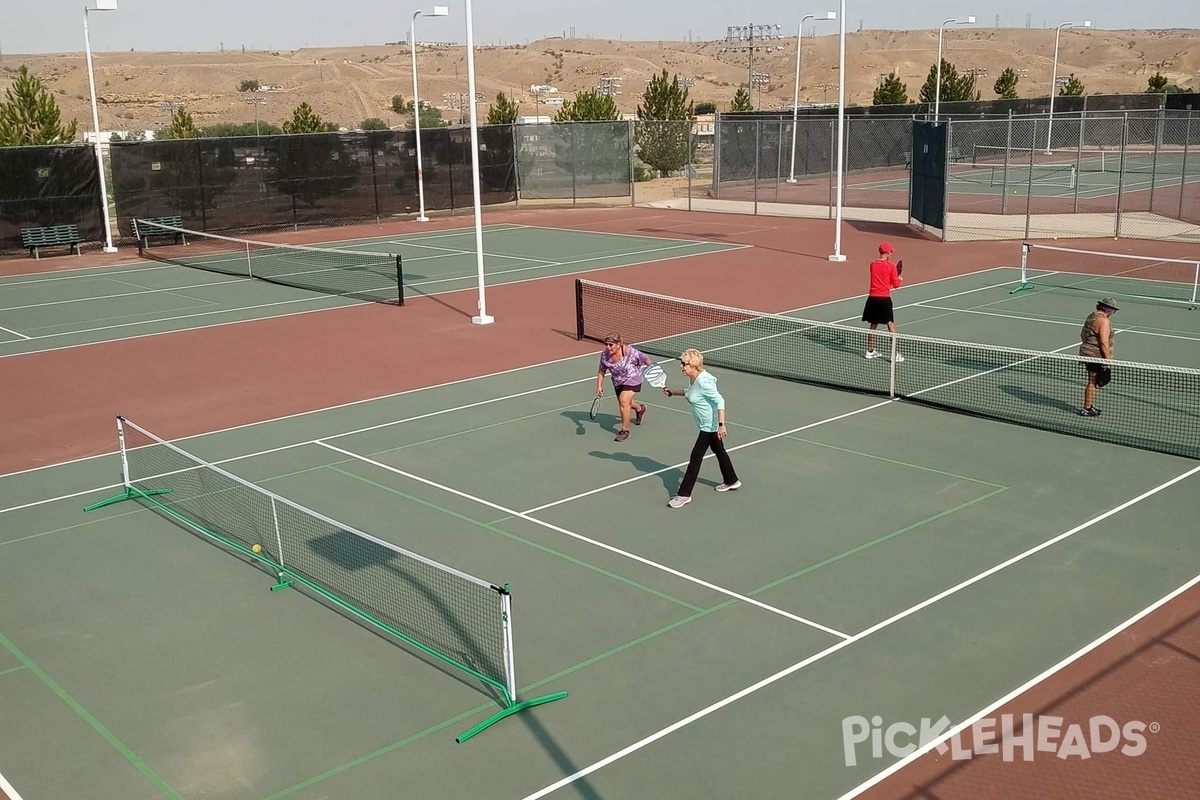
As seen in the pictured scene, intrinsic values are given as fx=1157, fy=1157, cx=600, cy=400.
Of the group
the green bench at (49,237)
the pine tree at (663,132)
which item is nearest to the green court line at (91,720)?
the green bench at (49,237)

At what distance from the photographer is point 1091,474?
13055 millimetres

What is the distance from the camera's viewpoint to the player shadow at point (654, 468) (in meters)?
13.3

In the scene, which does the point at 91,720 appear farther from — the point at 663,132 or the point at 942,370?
the point at 663,132

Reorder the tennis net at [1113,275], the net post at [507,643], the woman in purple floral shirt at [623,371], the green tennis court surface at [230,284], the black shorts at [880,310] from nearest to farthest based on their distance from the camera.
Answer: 1. the net post at [507,643]
2. the woman in purple floral shirt at [623,371]
3. the black shorts at [880,310]
4. the tennis net at [1113,275]
5. the green tennis court surface at [230,284]

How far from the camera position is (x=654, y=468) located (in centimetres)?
1388

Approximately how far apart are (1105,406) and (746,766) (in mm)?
9921

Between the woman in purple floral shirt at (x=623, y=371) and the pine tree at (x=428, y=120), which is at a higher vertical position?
the pine tree at (x=428, y=120)

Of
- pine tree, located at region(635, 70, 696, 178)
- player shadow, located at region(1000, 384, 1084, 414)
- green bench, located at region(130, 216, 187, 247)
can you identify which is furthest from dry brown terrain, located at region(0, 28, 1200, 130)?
player shadow, located at region(1000, 384, 1084, 414)

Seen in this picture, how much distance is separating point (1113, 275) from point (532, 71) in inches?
5136

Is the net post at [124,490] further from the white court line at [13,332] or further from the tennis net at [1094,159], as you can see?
the tennis net at [1094,159]

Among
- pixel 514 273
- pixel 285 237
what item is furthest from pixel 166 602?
pixel 285 237

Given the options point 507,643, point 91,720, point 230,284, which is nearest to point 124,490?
point 91,720

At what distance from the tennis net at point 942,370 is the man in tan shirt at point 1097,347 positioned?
21 centimetres

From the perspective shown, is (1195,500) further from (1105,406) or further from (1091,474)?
(1105,406)
